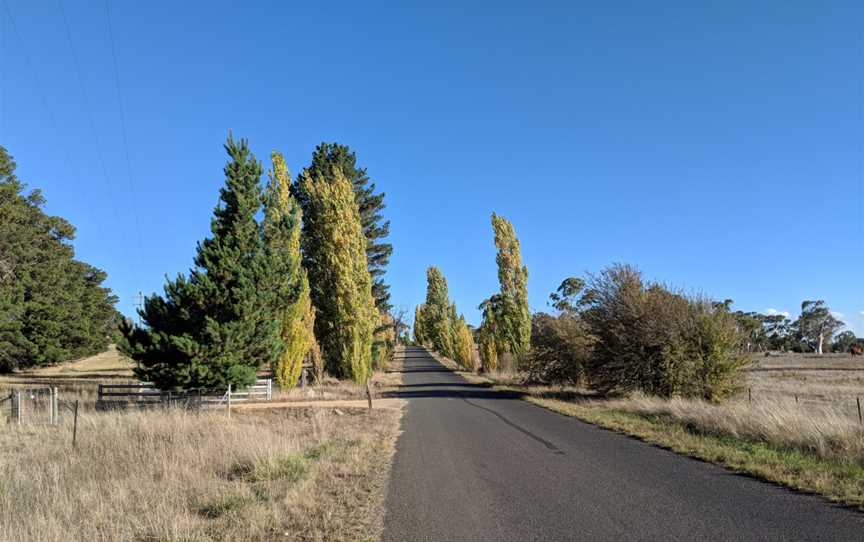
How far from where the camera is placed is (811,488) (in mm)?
7395

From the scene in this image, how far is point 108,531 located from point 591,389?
2450cm

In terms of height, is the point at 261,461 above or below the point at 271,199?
below

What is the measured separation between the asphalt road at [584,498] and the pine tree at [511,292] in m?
31.4

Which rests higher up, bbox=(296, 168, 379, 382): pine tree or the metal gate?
bbox=(296, 168, 379, 382): pine tree

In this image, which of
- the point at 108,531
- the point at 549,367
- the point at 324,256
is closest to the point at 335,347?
the point at 324,256

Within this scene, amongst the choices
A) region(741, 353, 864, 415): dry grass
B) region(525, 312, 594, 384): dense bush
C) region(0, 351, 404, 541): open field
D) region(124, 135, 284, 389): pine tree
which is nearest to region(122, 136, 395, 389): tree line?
region(124, 135, 284, 389): pine tree

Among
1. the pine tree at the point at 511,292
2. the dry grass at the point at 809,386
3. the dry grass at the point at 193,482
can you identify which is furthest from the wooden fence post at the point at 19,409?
the pine tree at the point at 511,292

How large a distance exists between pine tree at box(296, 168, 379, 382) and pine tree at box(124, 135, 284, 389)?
735 cm

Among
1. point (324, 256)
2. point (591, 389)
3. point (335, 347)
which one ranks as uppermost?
point (324, 256)

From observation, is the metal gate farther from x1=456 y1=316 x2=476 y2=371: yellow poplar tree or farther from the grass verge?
x1=456 y1=316 x2=476 y2=371: yellow poplar tree

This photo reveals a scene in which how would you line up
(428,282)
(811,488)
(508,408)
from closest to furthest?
(811,488)
(508,408)
(428,282)

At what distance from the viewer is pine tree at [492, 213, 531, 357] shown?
44031 millimetres

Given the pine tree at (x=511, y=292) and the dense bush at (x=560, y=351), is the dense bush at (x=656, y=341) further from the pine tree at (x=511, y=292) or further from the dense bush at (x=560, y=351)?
the pine tree at (x=511, y=292)

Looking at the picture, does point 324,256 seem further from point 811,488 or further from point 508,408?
point 811,488
